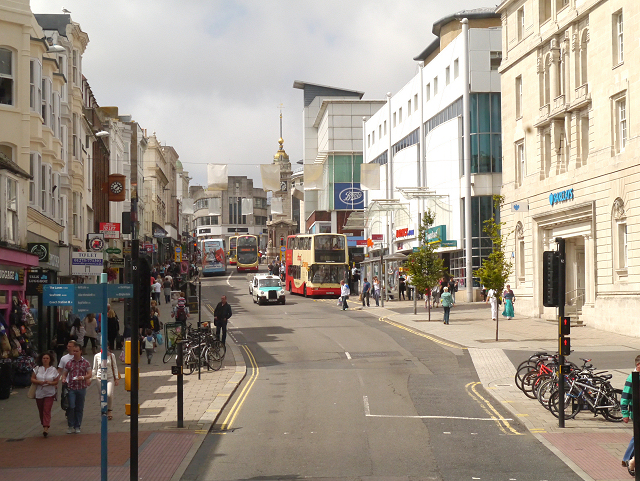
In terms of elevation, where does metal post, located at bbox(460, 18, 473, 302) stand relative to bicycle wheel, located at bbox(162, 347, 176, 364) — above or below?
above

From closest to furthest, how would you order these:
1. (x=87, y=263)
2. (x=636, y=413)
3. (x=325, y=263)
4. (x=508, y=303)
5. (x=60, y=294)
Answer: (x=636, y=413) < (x=60, y=294) < (x=87, y=263) < (x=508, y=303) < (x=325, y=263)

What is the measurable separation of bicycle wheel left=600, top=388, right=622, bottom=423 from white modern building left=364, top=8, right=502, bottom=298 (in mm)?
31808

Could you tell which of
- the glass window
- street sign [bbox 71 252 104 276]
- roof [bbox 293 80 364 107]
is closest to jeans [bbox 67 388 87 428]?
street sign [bbox 71 252 104 276]

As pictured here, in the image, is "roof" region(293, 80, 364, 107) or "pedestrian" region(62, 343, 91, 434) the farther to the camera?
"roof" region(293, 80, 364, 107)

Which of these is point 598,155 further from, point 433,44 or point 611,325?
point 433,44

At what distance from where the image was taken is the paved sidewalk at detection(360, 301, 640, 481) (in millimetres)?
12445

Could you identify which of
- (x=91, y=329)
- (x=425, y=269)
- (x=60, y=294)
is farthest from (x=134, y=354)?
(x=425, y=269)

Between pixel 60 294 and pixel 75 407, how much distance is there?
15.5 feet

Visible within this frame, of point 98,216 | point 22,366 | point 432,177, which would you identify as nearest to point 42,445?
point 22,366

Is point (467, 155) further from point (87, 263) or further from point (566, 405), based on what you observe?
point (566, 405)

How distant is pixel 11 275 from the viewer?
20547mm

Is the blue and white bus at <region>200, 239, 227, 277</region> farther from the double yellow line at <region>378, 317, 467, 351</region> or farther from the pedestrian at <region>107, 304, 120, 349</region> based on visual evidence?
the pedestrian at <region>107, 304, 120, 349</region>

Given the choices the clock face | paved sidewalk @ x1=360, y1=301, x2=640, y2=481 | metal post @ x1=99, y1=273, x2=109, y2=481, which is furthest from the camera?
the clock face

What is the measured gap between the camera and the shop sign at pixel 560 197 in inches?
1320
